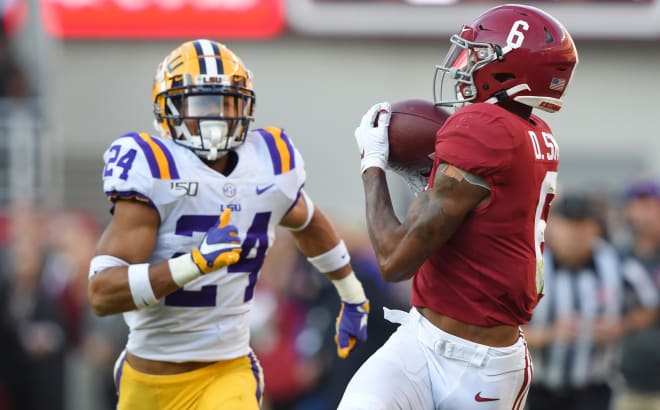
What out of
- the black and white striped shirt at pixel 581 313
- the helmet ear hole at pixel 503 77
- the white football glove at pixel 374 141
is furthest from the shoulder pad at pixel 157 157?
the black and white striped shirt at pixel 581 313

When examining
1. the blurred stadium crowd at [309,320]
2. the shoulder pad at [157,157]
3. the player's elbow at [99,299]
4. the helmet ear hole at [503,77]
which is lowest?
the blurred stadium crowd at [309,320]

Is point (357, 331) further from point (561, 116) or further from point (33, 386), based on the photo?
point (561, 116)

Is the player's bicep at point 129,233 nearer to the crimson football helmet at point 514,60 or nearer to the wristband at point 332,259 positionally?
the wristband at point 332,259

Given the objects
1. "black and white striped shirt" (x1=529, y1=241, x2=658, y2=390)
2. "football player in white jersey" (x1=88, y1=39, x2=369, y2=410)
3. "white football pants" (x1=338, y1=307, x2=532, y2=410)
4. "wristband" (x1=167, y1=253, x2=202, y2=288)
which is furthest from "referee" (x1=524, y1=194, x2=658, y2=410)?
"wristband" (x1=167, y1=253, x2=202, y2=288)

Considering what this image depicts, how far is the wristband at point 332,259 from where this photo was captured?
4555mm

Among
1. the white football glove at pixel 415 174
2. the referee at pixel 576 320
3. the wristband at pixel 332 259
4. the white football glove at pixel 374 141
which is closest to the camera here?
the white football glove at pixel 374 141

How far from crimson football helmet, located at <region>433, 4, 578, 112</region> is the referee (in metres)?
2.74

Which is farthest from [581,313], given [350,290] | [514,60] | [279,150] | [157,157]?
[157,157]

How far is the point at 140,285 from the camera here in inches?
151

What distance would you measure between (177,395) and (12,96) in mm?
6992

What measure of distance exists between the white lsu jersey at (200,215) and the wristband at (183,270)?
208mm

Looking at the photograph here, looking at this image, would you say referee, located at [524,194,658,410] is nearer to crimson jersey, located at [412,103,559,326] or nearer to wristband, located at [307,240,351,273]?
wristband, located at [307,240,351,273]

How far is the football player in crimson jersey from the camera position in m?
3.53

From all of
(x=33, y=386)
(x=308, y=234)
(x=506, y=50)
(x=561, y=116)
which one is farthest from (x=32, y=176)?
(x=506, y=50)
